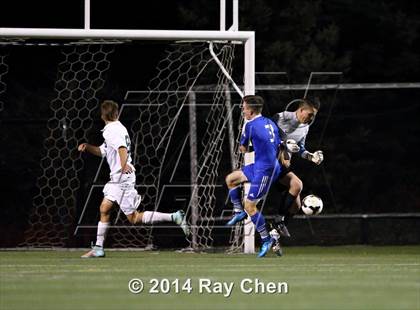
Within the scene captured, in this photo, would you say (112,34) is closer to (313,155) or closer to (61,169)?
(313,155)

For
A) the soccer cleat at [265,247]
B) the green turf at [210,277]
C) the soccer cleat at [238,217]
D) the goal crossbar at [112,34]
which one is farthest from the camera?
the goal crossbar at [112,34]

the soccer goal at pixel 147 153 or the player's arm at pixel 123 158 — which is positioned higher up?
the soccer goal at pixel 147 153

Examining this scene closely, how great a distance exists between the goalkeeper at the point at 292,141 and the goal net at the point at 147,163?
178 centimetres

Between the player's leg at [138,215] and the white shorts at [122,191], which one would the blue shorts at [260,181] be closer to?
the player's leg at [138,215]

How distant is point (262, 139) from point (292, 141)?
1.94ft

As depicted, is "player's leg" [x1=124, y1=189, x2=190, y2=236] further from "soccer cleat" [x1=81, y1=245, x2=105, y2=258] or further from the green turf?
"soccer cleat" [x1=81, y1=245, x2=105, y2=258]

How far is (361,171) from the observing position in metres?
20.2

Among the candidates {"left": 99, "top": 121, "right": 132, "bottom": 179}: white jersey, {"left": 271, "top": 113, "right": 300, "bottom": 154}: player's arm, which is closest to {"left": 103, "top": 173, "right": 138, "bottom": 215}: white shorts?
{"left": 99, "top": 121, "right": 132, "bottom": 179}: white jersey

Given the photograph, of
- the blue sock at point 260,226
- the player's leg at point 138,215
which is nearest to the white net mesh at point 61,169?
the player's leg at point 138,215

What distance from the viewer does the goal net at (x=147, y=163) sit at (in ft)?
59.6

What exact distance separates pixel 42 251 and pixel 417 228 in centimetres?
619

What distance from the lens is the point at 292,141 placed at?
15.6 meters

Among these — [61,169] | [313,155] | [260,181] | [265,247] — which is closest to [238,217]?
[260,181]

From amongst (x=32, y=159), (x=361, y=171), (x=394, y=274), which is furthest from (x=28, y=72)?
(x=394, y=274)
